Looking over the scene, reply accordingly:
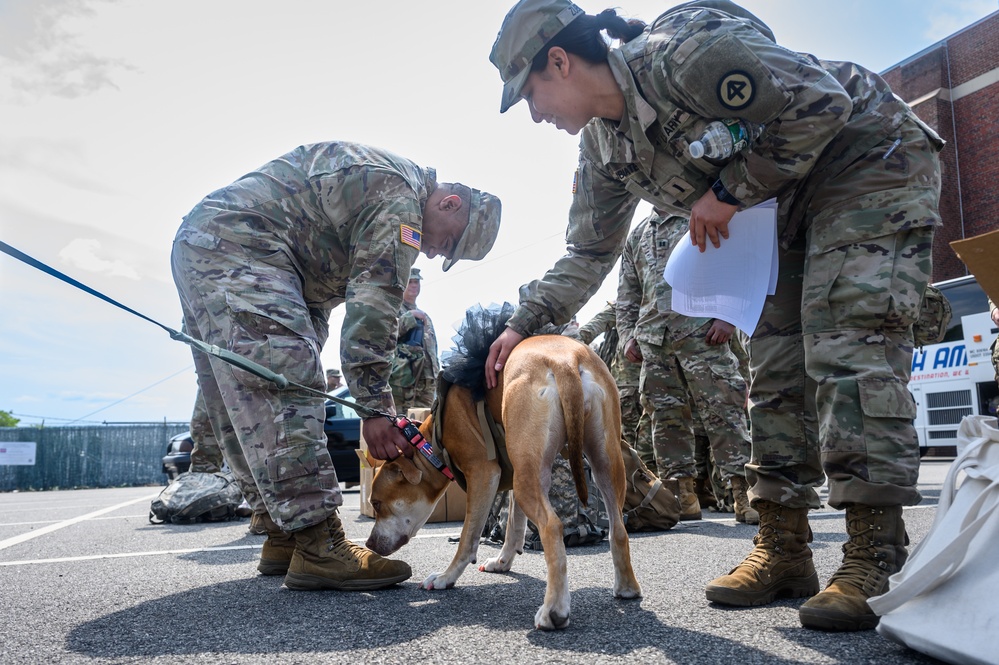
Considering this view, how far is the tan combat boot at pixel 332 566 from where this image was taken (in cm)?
286

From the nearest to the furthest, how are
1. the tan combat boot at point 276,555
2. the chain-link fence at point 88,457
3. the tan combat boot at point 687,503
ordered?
the tan combat boot at point 276,555
the tan combat boot at point 687,503
the chain-link fence at point 88,457

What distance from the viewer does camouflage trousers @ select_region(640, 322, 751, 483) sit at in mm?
5070

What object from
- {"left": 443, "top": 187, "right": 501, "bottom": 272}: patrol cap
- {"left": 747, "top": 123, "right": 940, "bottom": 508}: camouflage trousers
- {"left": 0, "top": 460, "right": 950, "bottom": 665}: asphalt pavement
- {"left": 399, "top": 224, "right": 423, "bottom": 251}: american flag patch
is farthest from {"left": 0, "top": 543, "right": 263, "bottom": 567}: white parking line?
{"left": 747, "top": 123, "right": 940, "bottom": 508}: camouflage trousers

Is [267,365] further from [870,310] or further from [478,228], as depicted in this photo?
[870,310]

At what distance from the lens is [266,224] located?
10.3 feet

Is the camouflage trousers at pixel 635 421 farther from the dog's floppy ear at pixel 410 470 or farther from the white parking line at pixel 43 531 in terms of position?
the white parking line at pixel 43 531

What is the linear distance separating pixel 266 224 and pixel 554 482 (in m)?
2.13

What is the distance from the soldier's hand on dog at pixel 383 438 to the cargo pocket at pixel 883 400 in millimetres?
1826

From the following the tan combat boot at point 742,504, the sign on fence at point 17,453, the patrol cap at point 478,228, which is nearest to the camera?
the patrol cap at point 478,228

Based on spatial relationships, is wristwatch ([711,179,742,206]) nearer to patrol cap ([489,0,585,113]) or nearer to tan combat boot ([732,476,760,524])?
patrol cap ([489,0,585,113])

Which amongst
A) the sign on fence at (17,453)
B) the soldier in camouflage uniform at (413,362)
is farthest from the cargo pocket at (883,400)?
the sign on fence at (17,453)

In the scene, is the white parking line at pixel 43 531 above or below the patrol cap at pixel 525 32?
below

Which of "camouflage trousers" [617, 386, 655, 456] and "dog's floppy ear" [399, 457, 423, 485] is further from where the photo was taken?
"camouflage trousers" [617, 386, 655, 456]

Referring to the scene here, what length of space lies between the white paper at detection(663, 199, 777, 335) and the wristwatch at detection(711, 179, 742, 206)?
171 millimetres
